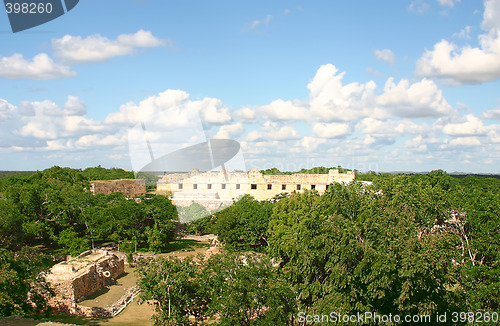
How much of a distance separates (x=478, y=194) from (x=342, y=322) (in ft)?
32.9

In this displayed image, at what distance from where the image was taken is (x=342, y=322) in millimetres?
12281

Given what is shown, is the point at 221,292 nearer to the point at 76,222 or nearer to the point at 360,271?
the point at 360,271

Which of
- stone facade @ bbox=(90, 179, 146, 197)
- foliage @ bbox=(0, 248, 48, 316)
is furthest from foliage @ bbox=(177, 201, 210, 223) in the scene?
foliage @ bbox=(0, 248, 48, 316)

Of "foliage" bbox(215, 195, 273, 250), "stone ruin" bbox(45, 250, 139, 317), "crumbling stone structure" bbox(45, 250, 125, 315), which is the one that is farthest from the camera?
"foliage" bbox(215, 195, 273, 250)

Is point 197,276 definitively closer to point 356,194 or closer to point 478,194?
point 356,194

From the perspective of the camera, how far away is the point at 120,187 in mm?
47531

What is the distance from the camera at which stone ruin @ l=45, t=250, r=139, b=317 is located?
17.9 m

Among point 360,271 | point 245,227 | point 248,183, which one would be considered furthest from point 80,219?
point 360,271

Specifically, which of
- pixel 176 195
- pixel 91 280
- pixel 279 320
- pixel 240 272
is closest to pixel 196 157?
pixel 91 280

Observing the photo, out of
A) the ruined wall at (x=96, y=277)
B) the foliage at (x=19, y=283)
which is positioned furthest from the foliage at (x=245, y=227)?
the foliage at (x=19, y=283)

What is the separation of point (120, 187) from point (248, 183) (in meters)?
16.5

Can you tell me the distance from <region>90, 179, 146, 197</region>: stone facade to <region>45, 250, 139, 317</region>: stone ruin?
23072mm

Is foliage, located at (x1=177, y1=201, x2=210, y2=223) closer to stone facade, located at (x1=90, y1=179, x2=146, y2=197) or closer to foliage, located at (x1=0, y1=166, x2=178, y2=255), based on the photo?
foliage, located at (x1=0, y1=166, x2=178, y2=255)

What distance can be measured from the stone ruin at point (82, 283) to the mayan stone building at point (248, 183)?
1891cm
